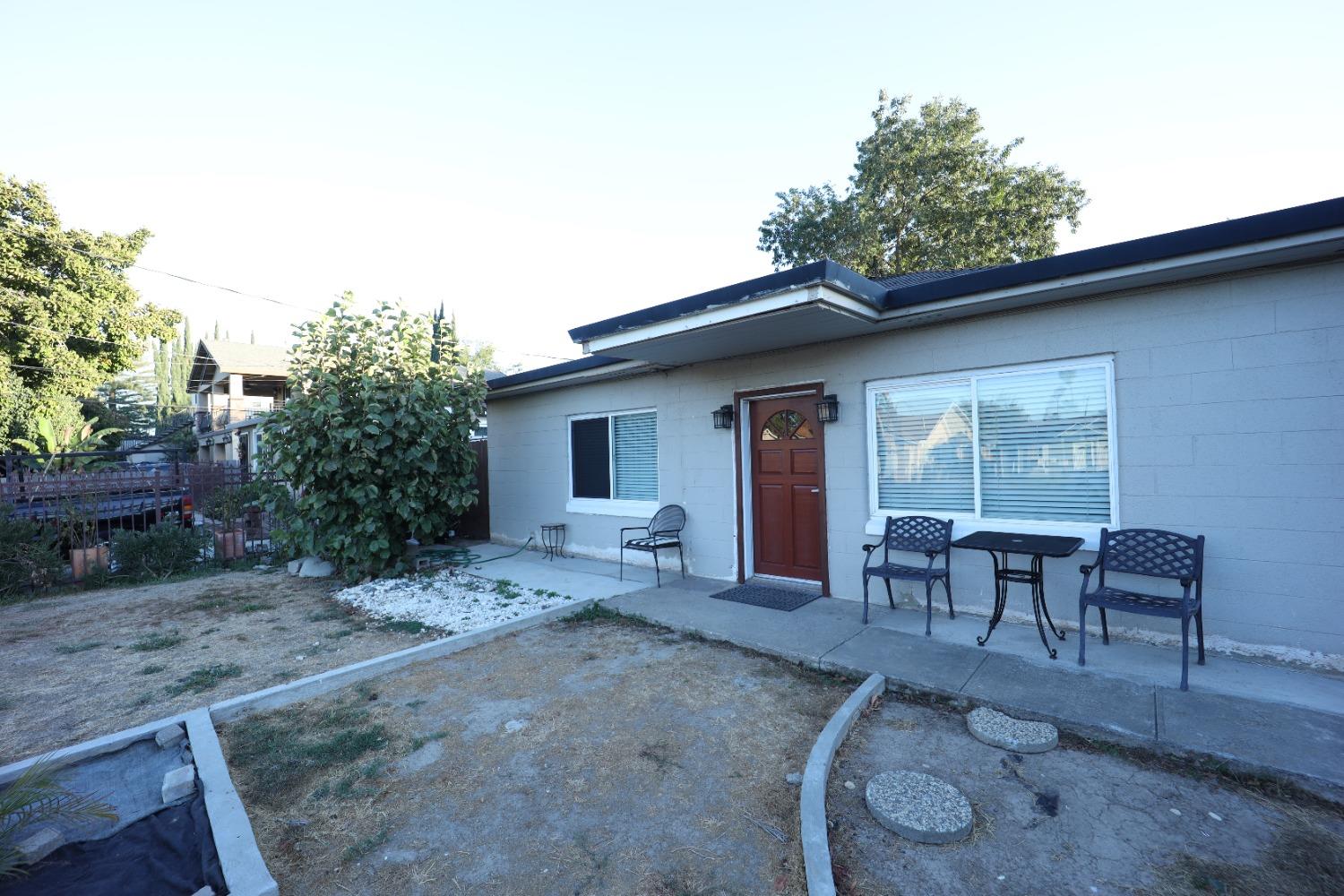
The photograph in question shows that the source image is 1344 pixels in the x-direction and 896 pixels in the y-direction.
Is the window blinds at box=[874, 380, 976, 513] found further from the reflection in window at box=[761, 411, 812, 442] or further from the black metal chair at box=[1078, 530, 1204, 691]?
the black metal chair at box=[1078, 530, 1204, 691]

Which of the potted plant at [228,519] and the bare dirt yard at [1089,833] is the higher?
the potted plant at [228,519]

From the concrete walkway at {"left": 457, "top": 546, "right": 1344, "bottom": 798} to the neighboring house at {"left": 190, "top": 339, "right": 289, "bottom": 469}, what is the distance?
81.5 ft

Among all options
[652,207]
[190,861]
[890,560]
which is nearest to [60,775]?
[190,861]

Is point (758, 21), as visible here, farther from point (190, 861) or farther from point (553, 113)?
point (190, 861)

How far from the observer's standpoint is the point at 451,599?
6.33 m

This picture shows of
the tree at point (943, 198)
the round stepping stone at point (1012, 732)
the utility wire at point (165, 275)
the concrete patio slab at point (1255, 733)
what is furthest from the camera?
the tree at point (943, 198)

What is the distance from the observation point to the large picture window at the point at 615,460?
761 cm

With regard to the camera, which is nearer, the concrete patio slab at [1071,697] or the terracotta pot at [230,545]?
the concrete patio slab at [1071,697]

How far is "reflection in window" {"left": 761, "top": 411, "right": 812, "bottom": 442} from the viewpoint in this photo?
6066 mm

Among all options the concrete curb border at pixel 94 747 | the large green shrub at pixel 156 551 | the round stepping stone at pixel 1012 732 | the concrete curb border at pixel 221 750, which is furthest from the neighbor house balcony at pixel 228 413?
the round stepping stone at pixel 1012 732

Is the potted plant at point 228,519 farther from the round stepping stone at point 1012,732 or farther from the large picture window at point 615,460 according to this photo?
the round stepping stone at point 1012,732

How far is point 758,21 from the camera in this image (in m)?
9.80

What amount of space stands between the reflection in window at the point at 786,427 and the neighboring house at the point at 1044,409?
29 mm

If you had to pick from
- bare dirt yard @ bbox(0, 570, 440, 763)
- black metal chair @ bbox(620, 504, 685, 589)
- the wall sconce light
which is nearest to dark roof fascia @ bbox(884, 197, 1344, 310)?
the wall sconce light
